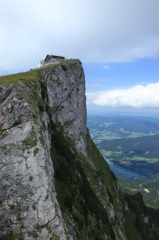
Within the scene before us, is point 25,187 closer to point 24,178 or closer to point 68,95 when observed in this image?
point 24,178

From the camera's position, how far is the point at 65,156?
3466cm

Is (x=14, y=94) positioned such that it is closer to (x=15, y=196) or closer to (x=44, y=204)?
(x=15, y=196)

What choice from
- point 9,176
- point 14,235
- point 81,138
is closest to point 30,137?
point 9,176

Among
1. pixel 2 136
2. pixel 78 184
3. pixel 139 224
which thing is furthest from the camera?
pixel 139 224

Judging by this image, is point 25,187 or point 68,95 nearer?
point 25,187

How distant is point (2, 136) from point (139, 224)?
67310 mm

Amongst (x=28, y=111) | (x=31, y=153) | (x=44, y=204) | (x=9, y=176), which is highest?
(x=28, y=111)

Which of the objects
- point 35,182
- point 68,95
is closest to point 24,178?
point 35,182

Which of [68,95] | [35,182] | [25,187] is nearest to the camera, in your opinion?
[25,187]

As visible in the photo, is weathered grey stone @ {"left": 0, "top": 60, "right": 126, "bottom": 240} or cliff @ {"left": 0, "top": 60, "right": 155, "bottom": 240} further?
cliff @ {"left": 0, "top": 60, "right": 155, "bottom": 240}

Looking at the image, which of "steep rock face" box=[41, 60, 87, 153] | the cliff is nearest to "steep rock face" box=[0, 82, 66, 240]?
the cliff

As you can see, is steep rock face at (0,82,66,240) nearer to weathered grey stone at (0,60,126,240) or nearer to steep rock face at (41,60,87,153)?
weathered grey stone at (0,60,126,240)

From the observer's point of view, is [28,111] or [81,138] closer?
[28,111]

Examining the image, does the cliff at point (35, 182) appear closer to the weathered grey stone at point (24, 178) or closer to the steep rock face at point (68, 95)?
the weathered grey stone at point (24, 178)
